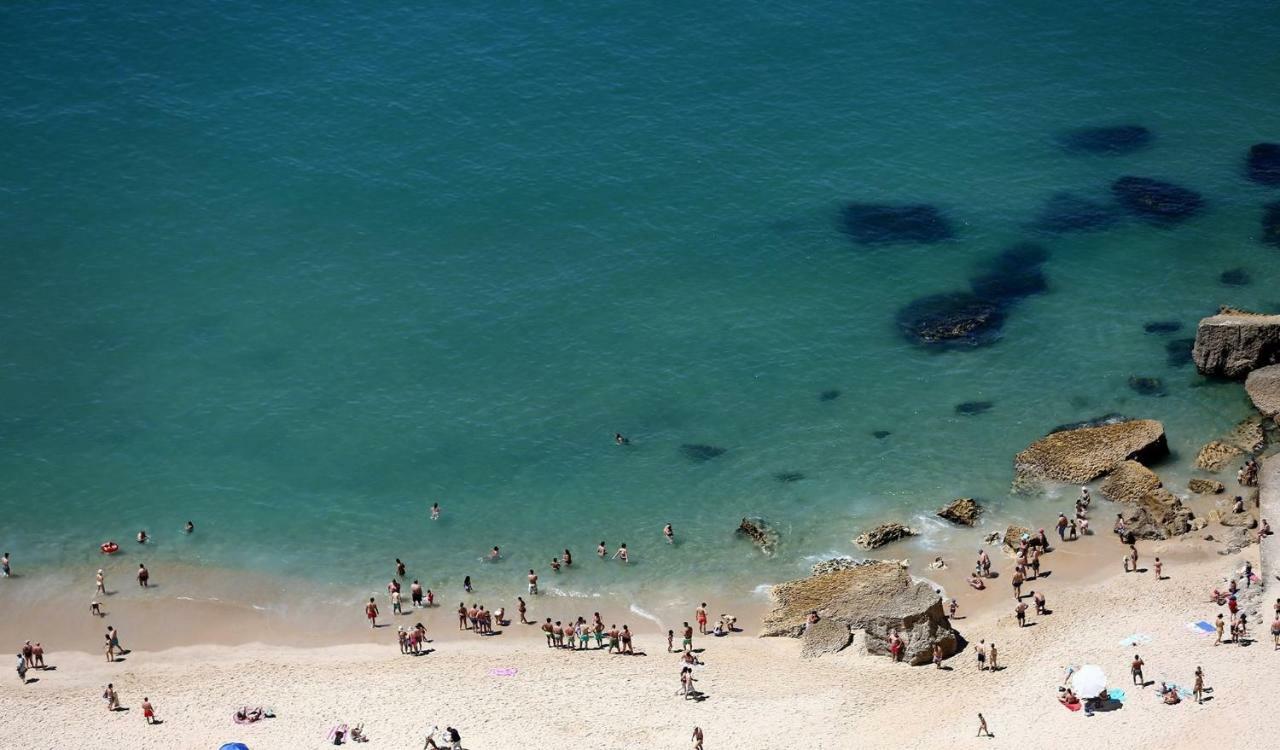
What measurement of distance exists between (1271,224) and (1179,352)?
13.1 meters

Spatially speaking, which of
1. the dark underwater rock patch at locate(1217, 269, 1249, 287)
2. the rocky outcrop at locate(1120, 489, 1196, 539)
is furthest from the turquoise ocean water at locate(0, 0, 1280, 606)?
the rocky outcrop at locate(1120, 489, 1196, 539)

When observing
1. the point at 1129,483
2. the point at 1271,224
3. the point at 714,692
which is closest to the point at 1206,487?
the point at 1129,483

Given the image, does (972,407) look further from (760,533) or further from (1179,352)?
(760,533)

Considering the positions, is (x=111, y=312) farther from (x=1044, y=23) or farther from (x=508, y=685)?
(x=1044, y=23)

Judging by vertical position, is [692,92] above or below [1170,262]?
above

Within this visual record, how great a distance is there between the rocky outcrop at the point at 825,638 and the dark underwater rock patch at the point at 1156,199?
Result: 116ft

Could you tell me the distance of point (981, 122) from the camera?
8831 cm

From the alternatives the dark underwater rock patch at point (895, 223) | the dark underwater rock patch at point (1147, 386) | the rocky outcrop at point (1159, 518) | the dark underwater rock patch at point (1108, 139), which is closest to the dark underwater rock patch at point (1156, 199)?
the dark underwater rock patch at point (1108, 139)

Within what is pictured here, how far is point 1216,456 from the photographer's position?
65.9m

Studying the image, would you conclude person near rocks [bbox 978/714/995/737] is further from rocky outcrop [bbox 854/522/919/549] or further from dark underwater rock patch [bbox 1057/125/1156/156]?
dark underwater rock patch [bbox 1057/125/1156/156]

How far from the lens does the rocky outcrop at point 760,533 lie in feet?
210

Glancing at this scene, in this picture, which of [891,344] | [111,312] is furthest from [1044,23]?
[111,312]

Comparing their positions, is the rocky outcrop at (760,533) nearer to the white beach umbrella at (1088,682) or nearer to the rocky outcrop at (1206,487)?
the white beach umbrella at (1088,682)

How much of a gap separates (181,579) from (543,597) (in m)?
15.4
